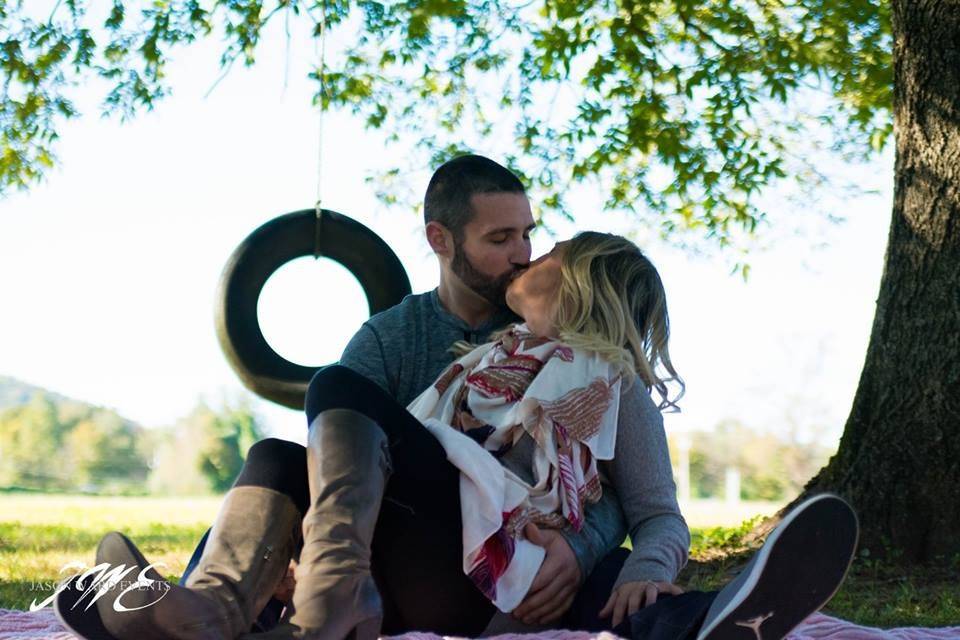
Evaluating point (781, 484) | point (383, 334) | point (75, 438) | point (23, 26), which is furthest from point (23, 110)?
point (75, 438)

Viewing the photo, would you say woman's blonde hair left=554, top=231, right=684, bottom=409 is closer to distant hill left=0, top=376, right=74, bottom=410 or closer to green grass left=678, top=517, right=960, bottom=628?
green grass left=678, top=517, right=960, bottom=628

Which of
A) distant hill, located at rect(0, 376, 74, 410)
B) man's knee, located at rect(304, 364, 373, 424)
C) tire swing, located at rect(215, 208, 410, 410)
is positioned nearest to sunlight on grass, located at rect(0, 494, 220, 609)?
tire swing, located at rect(215, 208, 410, 410)

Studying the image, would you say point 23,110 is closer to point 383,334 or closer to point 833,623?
point 383,334

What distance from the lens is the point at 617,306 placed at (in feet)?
8.36

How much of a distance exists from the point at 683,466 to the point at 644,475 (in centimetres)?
3188

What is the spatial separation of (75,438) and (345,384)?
3931 cm

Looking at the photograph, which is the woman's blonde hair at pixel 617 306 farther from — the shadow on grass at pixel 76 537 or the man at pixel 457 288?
the shadow on grass at pixel 76 537

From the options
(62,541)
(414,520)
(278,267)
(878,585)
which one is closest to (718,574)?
(878,585)

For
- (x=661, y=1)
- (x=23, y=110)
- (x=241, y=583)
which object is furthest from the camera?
(x=23, y=110)

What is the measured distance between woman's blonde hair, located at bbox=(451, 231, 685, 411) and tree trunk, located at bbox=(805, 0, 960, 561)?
188 cm

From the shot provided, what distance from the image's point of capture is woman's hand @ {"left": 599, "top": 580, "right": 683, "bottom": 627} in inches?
86.9

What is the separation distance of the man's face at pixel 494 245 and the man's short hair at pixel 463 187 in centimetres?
2

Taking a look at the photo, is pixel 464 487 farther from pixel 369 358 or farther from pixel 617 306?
pixel 369 358

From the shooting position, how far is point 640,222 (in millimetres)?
7617
